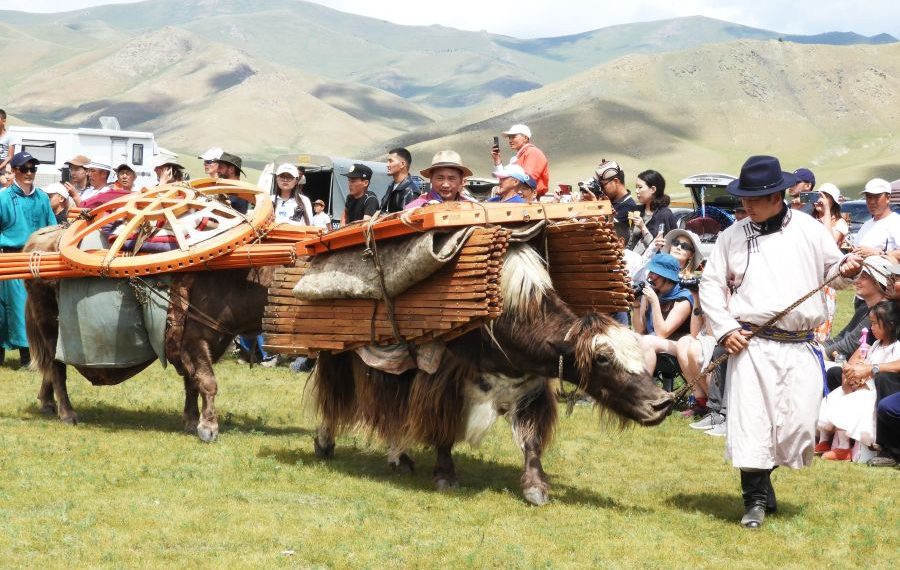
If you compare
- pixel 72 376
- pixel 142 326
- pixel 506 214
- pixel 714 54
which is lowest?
pixel 72 376

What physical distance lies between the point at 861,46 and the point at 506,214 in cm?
14643

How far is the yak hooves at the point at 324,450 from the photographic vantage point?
26.3ft

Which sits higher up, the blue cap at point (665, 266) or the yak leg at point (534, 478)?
the blue cap at point (665, 266)

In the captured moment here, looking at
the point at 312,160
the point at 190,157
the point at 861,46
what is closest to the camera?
the point at 312,160

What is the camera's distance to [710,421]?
9703 millimetres

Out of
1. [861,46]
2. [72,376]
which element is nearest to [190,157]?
[861,46]

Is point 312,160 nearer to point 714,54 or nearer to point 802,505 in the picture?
point 802,505

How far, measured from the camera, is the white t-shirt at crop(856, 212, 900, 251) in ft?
31.6

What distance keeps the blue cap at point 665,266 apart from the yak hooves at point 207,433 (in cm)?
→ 426

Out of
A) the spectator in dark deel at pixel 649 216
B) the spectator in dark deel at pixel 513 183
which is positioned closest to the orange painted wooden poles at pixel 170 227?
the spectator in dark deel at pixel 513 183

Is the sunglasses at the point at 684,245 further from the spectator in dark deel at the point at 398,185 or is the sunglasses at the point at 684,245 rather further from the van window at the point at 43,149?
the van window at the point at 43,149

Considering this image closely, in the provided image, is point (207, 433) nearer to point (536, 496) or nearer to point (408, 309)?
point (408, 309)

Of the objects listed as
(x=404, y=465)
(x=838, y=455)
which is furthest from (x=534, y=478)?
(x=838, y=455)

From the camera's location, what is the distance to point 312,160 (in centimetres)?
2386
